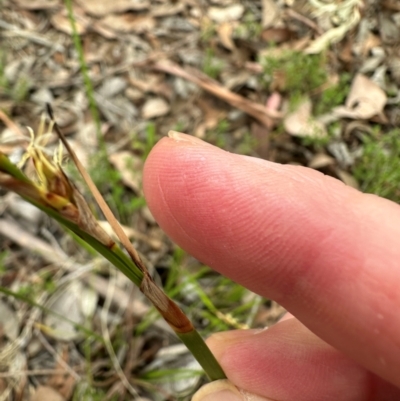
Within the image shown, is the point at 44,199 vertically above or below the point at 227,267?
→ above

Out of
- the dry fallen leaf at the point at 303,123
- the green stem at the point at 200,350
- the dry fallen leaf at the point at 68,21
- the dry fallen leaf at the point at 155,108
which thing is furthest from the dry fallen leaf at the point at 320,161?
the dry fallen leaf at the point at 68,21

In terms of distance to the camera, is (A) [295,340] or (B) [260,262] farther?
(A) [295,340]

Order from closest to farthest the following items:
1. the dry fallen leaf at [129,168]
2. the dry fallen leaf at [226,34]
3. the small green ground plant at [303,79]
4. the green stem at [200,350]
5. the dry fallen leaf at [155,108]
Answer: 1. the green stem at [200,350]
2. the dry fallen leaf at [129,168]
3. the small green ground plant at [303,79]
4. the dry fallen leaf at [155,108]
5. the dry fallen leaf at [226,34]

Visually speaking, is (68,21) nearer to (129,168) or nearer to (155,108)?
(155,108)

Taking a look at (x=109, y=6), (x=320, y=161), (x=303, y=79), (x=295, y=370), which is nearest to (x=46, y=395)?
(x=295, y=370)

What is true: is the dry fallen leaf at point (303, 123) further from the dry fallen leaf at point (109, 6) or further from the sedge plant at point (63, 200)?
the sedge plant at point (63, 200)

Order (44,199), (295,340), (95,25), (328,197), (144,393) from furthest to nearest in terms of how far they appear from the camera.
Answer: (95,25), (144,393), (295,340), (328,197), (44,199)

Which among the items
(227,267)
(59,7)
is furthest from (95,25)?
(227,267)

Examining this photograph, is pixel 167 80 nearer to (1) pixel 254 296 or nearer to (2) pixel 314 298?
(1) pixel 254 296
